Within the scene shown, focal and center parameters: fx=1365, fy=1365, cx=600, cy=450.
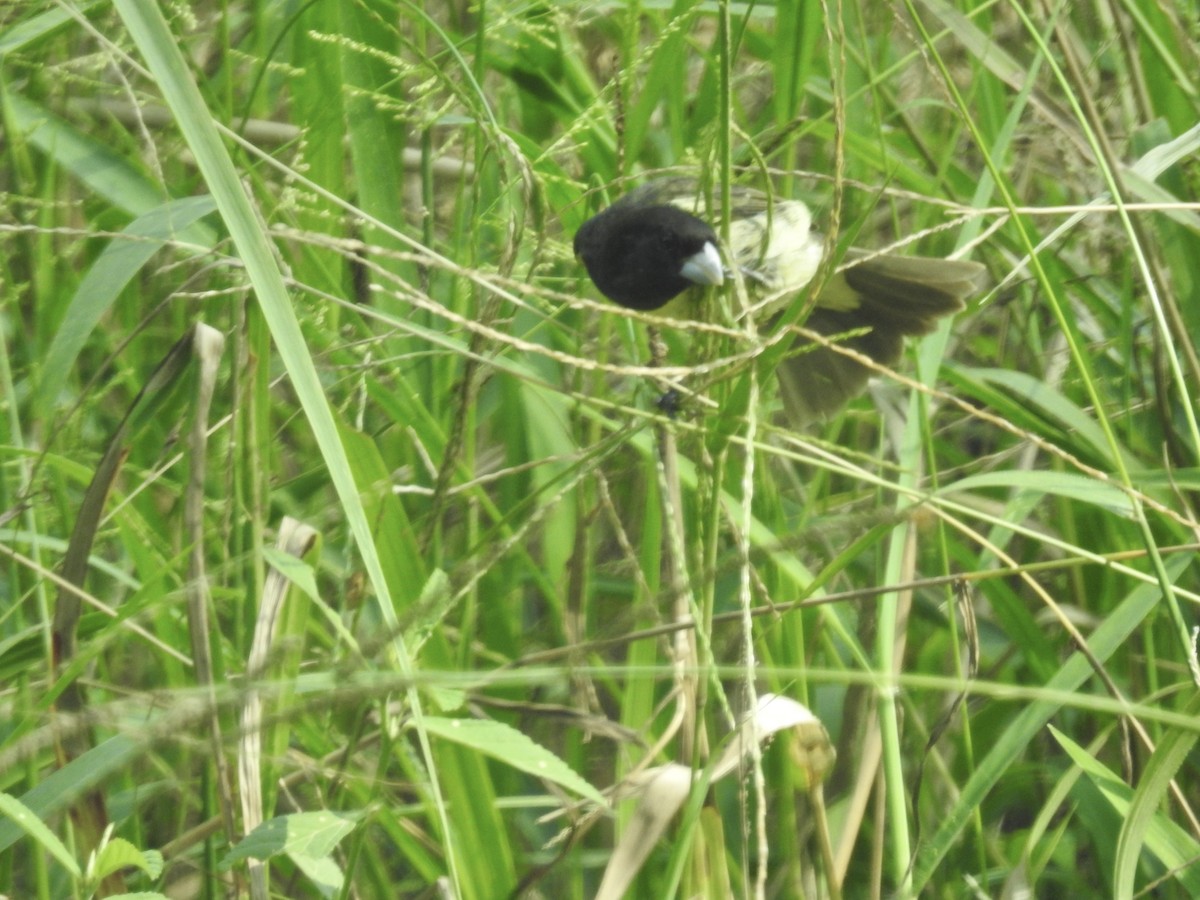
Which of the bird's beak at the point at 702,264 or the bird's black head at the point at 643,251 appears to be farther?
the bird's black head at the point at 643,251

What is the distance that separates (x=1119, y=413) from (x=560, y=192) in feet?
2.93

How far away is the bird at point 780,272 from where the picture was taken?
7.48 feet

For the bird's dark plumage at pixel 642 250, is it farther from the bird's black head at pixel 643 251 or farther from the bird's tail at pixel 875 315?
the bird's tail at pixel 875 315

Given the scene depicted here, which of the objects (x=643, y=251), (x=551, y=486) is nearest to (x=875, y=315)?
(x=643, y=251)

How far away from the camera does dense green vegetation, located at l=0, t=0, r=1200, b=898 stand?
3.97 ft

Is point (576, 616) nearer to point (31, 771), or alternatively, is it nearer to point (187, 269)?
point (31, 771)

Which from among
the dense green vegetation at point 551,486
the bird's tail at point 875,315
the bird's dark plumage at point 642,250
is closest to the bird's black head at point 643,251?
the bird's dark plumage at point 642,250

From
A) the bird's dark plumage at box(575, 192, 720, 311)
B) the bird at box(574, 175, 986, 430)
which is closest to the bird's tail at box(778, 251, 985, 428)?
the bird at box(574, 175, 986, 430)

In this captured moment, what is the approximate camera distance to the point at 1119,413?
6.68ft

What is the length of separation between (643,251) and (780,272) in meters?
0.33

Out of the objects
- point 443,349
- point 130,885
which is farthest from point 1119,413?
point 130,885

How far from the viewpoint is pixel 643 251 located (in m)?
2.33

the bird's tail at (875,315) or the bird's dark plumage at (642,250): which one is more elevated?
the bird's dark plumage at (642,250)

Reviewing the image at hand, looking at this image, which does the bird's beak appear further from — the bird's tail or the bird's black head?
the bird's tail
